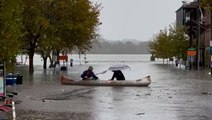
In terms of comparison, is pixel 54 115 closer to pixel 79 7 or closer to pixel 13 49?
pixel 13 49

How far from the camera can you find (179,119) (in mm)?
16297

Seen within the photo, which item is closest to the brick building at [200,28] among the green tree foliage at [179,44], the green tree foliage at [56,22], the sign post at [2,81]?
the green tree foliage at [179,44]

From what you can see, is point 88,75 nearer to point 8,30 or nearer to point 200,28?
point 8,30

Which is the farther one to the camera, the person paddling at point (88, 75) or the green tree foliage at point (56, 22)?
the green tree foliage at point (56, 22)

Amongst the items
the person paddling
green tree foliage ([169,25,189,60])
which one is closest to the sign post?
the person paddling

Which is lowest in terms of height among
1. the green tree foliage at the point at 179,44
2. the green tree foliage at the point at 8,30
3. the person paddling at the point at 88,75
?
the person paddling at the point at 88,75

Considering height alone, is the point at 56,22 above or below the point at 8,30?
above

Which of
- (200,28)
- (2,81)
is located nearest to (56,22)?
(2,81)

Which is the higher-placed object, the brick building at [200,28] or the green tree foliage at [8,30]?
the brick building at [200,28]

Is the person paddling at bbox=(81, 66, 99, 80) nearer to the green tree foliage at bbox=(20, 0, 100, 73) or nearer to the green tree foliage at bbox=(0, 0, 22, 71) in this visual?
the green tree foliage at bbox=(0, 0, 22, 71)

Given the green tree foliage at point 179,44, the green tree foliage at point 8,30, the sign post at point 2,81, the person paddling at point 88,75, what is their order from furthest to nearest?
the green tree foliage at point 179,44 → the person paddling at point 88,75 → the sign post at point 2,81 → the green tree foliage at point 8,30

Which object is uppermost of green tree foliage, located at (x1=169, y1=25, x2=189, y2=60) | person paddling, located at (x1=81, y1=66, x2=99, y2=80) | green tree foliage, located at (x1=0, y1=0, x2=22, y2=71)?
green tree foliage, located at (x1=169, y1=25, x2=189, y2=60)

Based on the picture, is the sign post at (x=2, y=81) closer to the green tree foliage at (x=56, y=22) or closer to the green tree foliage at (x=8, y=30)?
the green tree foliage at (x=8, y=30)

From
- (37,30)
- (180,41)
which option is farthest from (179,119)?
(180,41)
